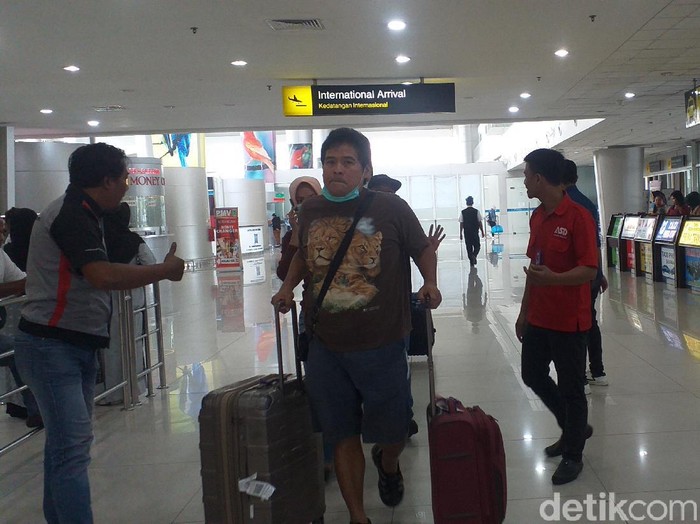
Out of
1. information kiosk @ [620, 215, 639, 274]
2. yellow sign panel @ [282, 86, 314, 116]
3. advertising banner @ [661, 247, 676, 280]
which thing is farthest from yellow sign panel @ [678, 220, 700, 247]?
yellow sign panel @ [282, 86, 314, 116]

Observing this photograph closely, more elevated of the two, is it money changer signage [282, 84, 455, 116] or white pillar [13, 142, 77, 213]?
money changer signage [282, 84, 455, 116]

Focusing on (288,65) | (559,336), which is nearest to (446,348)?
(559,336)

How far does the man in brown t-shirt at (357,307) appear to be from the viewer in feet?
8.84

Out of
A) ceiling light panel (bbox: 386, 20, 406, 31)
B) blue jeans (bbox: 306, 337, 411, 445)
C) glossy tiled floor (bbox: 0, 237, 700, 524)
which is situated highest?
ceiling light panel (bbox: 386, 20, 406, 31)

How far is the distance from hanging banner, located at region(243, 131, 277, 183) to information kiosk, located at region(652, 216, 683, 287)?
20.4m

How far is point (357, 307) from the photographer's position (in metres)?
2.68

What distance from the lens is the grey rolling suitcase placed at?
2.63 metres

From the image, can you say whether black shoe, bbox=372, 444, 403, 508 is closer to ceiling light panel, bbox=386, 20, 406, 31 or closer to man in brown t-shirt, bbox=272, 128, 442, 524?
man in brown t-shirt, bbox=272, 128, 442, 524

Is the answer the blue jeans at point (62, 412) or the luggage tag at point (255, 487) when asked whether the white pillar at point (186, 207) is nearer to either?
the blue jeans at point (62, 412)

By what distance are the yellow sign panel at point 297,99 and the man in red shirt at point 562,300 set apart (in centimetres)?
873

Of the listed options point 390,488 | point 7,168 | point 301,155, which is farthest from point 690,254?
point 301,155

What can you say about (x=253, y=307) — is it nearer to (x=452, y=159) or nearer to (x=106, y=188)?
(x=106, y=188)

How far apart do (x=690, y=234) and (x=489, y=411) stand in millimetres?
7725

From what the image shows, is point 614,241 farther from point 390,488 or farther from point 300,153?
point 300,153
